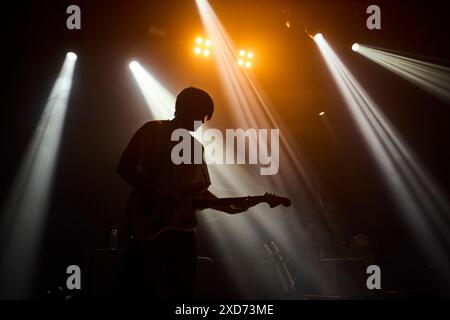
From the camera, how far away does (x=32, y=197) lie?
680cm

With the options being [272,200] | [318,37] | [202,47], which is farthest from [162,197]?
[318,37]

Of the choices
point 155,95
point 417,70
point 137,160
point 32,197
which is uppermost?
point 417,70

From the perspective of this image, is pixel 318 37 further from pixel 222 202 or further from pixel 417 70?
pixel 222 202

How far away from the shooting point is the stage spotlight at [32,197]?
253 inches

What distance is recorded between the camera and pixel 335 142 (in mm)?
7535

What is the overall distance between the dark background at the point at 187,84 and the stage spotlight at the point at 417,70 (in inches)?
4.0

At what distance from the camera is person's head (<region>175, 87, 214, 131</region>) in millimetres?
2459

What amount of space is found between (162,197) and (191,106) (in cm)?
52

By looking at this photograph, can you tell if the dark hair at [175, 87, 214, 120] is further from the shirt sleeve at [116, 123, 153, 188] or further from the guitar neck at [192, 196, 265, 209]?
the guitar neck at [192, 196, 265, 209]

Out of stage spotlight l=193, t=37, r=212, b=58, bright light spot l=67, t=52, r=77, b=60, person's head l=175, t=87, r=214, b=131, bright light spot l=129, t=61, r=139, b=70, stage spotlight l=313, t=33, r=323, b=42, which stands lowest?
person's head l=175, t=87, r=214, b=131

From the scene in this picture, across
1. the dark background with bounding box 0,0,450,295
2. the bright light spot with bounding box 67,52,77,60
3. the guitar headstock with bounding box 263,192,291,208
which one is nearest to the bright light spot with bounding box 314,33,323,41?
the dark background with bounding box 0,0,450,295

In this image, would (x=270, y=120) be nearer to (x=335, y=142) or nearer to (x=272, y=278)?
(x=335, y=142)
